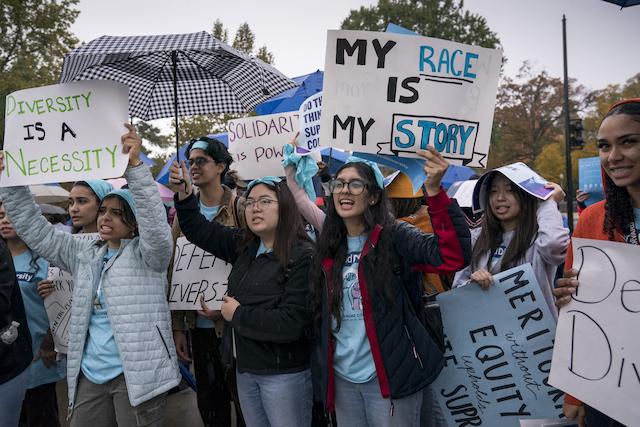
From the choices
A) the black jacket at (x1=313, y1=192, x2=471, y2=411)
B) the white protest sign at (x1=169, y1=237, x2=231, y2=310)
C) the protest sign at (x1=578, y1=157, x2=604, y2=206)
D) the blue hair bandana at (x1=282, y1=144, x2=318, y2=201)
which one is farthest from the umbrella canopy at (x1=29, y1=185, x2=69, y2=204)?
the protest sign at (x1=578, y1=157, x2=604, y2=206)

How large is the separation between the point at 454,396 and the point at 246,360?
45.1 inches

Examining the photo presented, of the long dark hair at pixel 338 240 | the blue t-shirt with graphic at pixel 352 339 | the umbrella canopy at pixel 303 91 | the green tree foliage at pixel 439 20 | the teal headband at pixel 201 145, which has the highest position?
the green tree foliage at pixel 439 20

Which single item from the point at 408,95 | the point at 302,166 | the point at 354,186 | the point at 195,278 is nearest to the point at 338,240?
the point at 354,186

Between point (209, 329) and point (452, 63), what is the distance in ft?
7.50

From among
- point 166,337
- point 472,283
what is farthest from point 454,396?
point 166,337

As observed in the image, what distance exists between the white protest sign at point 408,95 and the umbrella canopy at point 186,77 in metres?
1.08

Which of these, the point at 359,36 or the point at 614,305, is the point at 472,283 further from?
the point at 359,36

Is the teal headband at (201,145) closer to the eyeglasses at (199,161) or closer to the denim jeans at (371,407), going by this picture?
the eyeglasses at (199,161)

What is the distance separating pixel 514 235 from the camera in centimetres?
318

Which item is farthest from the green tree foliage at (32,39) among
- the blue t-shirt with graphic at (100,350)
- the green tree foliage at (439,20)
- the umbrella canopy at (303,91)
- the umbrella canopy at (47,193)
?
the green tree foliage at (439,20)

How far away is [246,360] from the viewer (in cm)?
283

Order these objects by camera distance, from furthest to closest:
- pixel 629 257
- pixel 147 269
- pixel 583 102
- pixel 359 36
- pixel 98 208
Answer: pixel 583 102, pixel 98 208, pixel 147 269, pixel 359 36, pixel 629 257

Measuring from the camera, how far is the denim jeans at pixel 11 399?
2.83 m

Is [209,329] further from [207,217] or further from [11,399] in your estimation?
[11,399]
